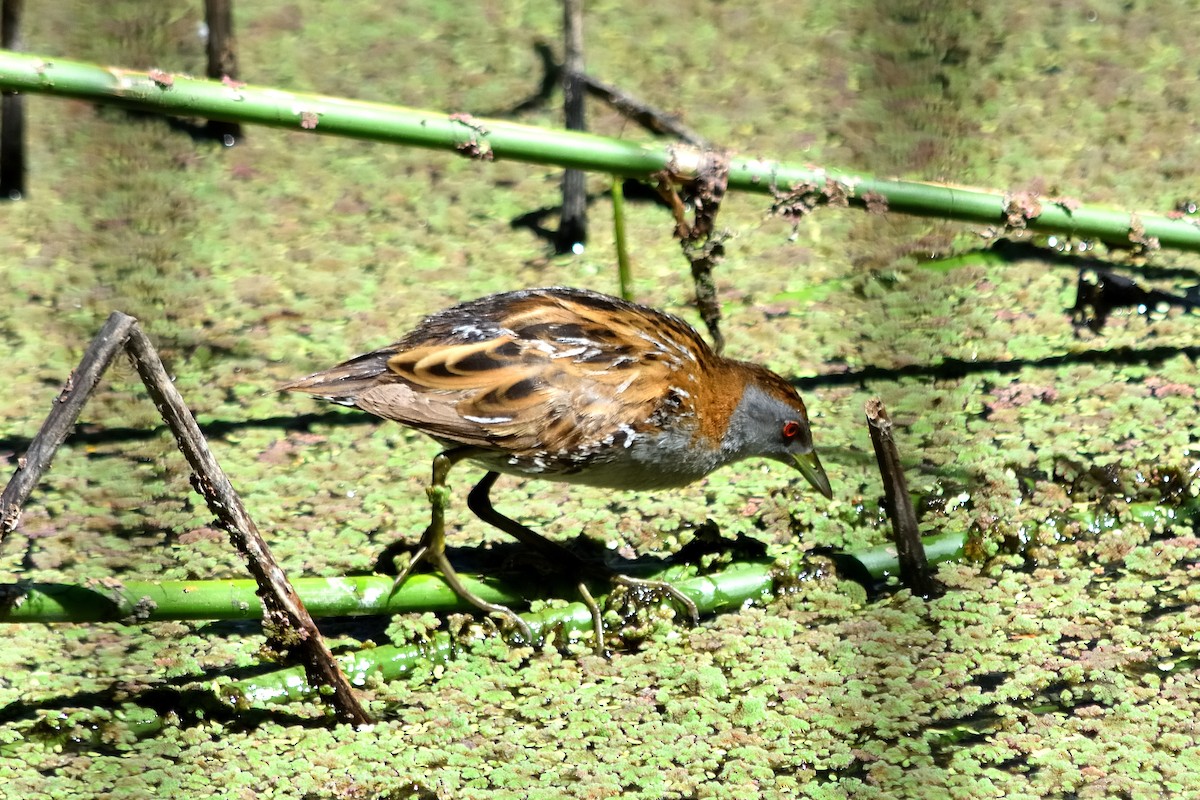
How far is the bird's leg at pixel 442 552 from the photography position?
364 centimetres

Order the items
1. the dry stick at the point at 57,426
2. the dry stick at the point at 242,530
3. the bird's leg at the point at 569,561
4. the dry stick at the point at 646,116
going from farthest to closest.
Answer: the dry stick at the point at 646,116 → the bird's leg at the point at 569,561 → the dry stick at the point at 242,530 → the dry stick at the point at 57,426

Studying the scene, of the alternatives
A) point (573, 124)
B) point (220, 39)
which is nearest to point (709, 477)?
point (573, 124)

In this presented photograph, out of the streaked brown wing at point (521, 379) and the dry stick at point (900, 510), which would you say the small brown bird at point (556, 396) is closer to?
the streaked brown wing at point (521, 379)

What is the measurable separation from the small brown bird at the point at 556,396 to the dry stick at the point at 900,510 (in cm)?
57

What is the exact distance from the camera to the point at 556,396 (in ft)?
12.1

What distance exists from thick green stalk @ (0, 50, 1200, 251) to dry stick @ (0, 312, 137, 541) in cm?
110

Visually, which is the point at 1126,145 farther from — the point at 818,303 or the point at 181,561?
the point at 181,561

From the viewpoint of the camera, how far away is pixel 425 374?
374 cm

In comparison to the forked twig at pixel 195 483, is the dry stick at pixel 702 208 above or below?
above

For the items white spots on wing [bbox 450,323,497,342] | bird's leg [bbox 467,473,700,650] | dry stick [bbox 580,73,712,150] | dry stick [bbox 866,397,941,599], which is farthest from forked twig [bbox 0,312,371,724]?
dry stick [bbox 580,73,712,150]

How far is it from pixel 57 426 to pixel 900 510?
2.10 metres

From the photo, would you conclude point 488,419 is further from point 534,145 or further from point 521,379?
point 534,145

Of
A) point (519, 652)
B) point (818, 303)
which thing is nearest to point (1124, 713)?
point (519, 652)

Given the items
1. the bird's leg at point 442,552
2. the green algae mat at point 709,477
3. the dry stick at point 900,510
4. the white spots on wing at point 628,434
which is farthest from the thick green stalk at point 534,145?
the bird's leg at point 442,552
